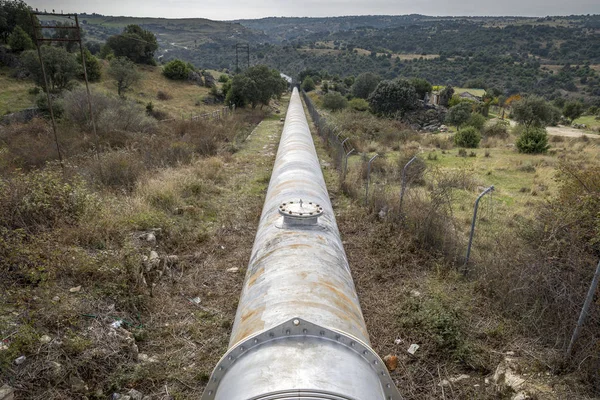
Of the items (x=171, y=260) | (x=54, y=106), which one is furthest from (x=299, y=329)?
(x=54, y=106)

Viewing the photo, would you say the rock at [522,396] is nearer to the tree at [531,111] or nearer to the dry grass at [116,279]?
the dry grass at [116,279]

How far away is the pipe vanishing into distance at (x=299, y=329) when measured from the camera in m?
2.33

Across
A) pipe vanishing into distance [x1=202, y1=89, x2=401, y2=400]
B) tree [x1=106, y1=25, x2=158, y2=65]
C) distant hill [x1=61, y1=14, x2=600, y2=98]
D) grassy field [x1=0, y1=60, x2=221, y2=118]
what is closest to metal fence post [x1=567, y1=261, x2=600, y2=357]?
pipe vanishing into distance [x1=202, y1=89, x2=401, y2=400]

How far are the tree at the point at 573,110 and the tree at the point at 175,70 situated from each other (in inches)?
1918

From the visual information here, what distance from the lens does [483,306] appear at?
604cm

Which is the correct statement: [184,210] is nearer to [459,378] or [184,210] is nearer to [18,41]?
[459,378]

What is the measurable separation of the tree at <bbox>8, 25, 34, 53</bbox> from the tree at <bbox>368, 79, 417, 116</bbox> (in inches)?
1426

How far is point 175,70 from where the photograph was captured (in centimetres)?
4772

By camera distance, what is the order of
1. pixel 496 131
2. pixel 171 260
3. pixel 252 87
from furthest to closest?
1. pixel 252 87
2. pixel 496 131
3. pixel 171 260

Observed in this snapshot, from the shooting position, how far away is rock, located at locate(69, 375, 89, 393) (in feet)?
13.9

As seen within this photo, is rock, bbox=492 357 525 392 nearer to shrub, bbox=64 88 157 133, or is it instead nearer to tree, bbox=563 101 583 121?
shrub, bbox=64 88 157 133

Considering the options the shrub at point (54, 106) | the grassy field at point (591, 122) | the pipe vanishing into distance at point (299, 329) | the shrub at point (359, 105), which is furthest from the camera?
the shrub at point (359, 105)

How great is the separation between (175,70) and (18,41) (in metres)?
16.6

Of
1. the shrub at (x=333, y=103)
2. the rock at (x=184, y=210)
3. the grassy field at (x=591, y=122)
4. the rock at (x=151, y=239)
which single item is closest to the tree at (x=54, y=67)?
the shrub at (x=333, y=103)
